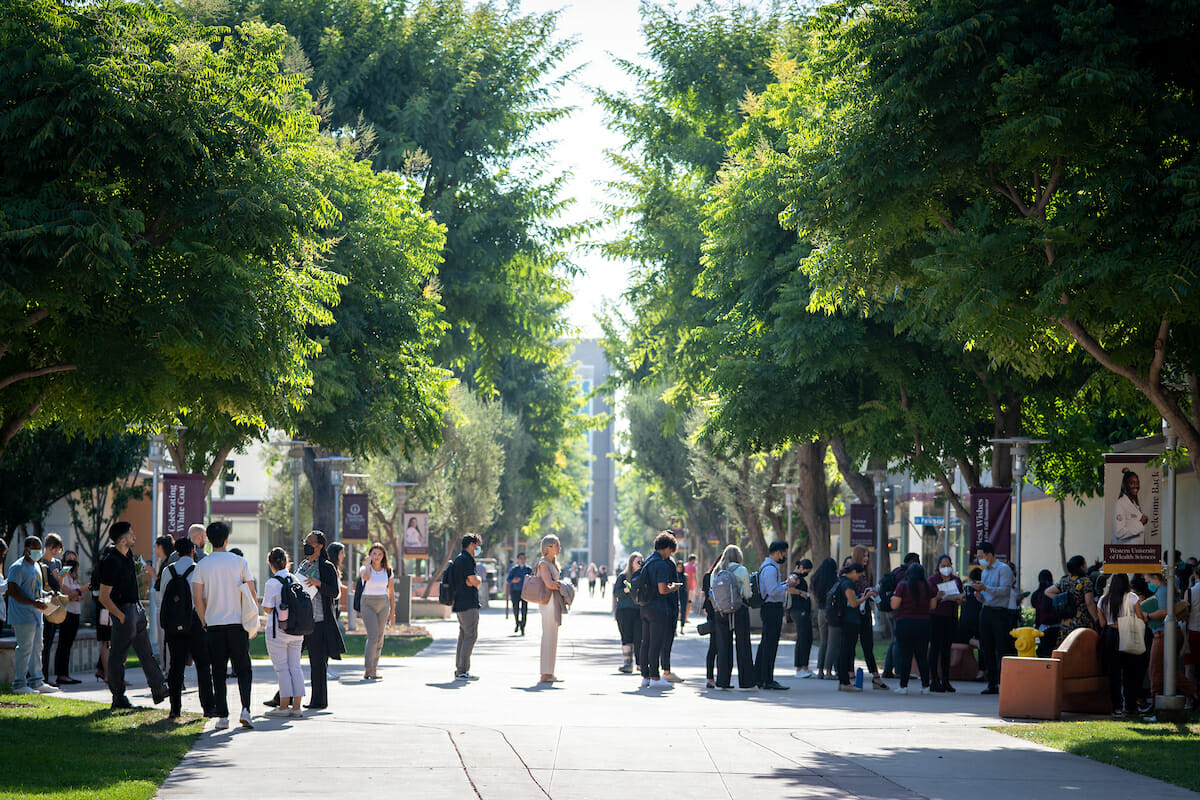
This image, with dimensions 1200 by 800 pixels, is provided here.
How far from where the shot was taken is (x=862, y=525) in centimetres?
3109

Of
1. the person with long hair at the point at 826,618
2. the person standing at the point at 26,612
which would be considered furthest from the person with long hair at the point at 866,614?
the person standing at the point at 26,612

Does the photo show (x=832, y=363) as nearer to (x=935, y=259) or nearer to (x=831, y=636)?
(x=831, y=636)

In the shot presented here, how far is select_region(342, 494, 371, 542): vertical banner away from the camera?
31.4m

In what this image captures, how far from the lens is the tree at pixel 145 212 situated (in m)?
12.4

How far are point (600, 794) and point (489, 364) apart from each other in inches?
1128

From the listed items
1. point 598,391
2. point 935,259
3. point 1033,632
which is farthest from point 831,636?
point 598,391

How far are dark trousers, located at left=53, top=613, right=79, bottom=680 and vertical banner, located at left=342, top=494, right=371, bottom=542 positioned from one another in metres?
12.6

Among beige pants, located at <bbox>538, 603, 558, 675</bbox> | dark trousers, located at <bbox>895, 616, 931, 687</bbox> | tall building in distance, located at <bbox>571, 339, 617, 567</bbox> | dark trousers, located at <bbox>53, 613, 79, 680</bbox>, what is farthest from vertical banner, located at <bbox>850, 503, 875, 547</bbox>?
tall building in distance, located at <bbox>571, 339, 617, 567</bbox>

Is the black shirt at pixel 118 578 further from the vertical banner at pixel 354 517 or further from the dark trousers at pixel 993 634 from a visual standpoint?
the vertical banner at pixel 354 517

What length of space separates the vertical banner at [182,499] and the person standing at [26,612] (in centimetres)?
296

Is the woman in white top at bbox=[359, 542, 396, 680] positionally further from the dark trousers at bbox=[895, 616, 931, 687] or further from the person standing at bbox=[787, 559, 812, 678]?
the dark trousers at bbox=[895, 616, 931, 687]

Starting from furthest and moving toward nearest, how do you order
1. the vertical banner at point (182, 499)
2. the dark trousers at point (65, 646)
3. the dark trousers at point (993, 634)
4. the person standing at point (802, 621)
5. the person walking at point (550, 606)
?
the person standing at point (802, 621) → the vertical banner at point (182, 499) → the dark trousers at point (993, 634) → the person walking at point (550, 606) → the dark trousers at point (65, 646)

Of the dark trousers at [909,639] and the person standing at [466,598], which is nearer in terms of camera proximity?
the dark trousers at [909,639]

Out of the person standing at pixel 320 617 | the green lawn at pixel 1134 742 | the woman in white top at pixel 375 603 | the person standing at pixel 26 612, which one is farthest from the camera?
the woman in white top at pixel 375 603
